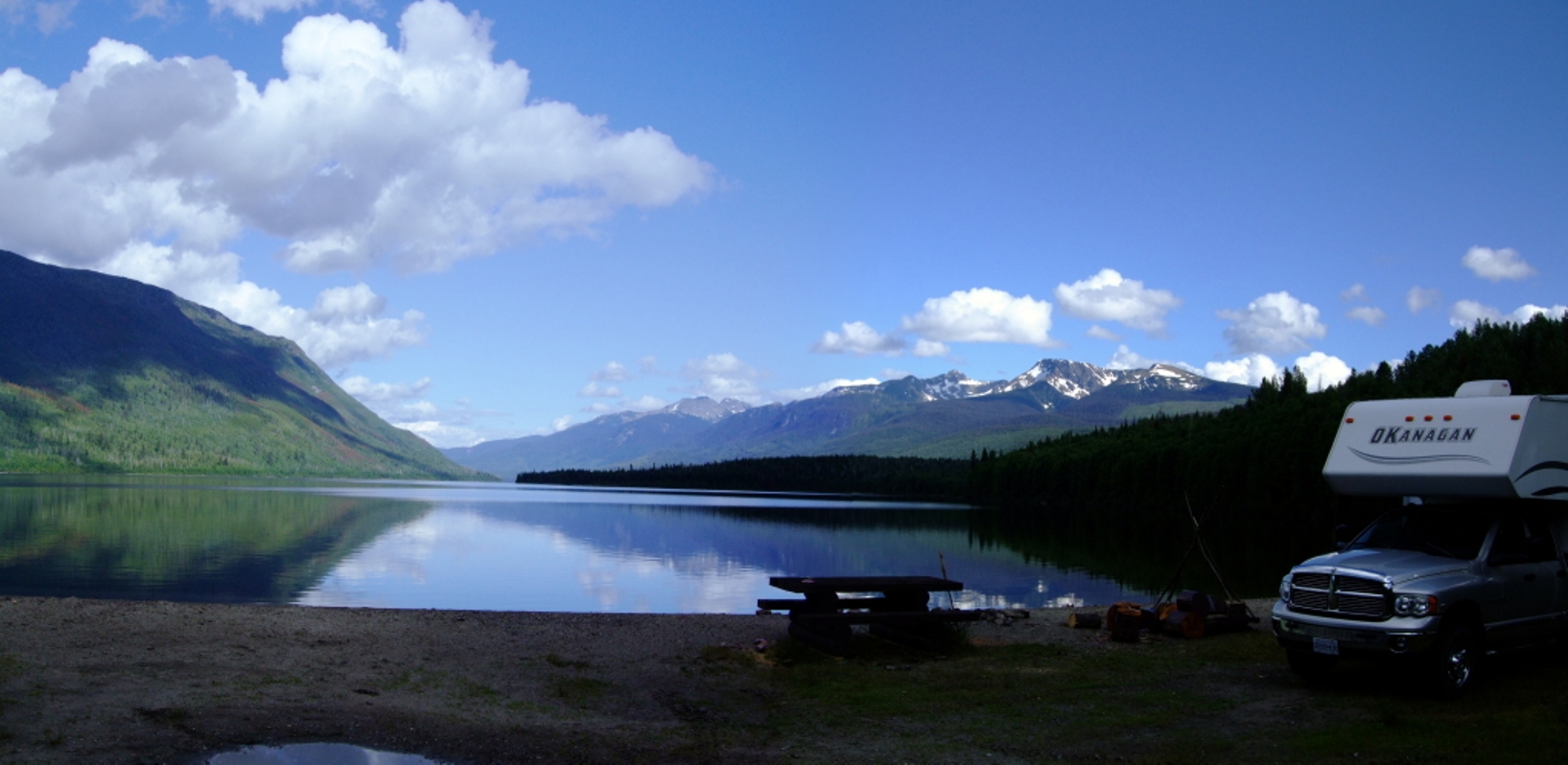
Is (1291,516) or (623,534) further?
(1291,516)

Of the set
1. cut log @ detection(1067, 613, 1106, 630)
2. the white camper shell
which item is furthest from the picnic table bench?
the white camper shell

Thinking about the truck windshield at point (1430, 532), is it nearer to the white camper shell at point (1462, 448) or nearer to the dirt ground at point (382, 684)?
the white camper shell at point (1462, 448)

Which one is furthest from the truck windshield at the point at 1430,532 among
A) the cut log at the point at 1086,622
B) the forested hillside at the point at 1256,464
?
the forested hillside at the point at 1256,464

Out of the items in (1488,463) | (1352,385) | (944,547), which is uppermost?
(1352,385)

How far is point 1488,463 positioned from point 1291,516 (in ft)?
270

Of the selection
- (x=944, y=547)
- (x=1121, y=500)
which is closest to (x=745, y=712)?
(x=944, y=547)

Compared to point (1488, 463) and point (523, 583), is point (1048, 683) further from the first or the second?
point (523, 583)

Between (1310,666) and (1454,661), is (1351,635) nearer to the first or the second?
(1454,661)

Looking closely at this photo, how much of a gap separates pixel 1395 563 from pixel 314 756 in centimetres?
1333

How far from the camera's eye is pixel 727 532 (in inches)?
2625

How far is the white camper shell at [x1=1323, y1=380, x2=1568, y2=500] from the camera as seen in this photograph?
45.7 feet

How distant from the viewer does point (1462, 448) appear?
14297 millimetres

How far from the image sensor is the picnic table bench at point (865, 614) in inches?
691

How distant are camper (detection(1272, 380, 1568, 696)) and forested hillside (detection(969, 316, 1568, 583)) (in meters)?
31.6
